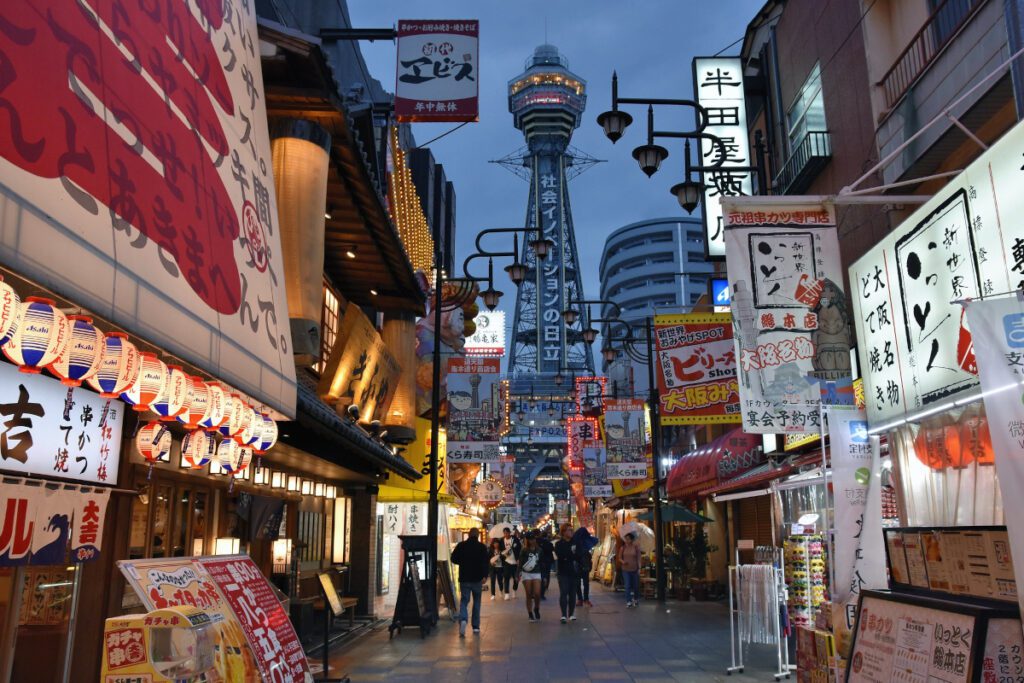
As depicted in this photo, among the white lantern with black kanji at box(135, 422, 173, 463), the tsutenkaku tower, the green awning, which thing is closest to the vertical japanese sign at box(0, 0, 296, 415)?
the white lantern with black kanji at box(135, 422, 173, 463)

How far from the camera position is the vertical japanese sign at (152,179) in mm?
4004

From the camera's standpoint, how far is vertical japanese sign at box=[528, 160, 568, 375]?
13900cm

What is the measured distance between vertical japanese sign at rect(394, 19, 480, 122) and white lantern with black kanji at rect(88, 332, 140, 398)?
28.5ft

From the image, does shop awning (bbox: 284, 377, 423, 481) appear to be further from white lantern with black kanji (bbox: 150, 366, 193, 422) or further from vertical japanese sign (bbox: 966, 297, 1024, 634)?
vertical japanese sign (bbox: 966, 297, 1024, 634)

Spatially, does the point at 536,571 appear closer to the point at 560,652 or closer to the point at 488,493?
the point at 560,652

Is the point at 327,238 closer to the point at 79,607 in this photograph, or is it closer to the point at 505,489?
the point at 79,607

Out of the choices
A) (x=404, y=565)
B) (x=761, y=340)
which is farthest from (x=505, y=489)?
(x=761, y=340)

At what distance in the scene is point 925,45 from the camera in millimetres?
12227

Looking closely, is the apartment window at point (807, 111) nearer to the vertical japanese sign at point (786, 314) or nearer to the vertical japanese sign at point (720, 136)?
the vertical japanese sign at point (720, 136)

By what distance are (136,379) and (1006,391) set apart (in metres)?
5.97

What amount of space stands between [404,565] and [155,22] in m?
13.0

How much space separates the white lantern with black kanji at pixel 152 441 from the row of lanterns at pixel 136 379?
0.03 feet

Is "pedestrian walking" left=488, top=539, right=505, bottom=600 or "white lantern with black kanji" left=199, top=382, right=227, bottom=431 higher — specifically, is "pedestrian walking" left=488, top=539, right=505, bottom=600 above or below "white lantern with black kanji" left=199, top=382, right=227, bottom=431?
below

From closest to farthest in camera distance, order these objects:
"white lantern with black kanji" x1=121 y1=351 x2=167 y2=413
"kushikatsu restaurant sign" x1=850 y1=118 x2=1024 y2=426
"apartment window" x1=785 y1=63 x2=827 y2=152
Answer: "kushikatsu restaurant sign" x1=850 y1=118 x2=1024 y2=426 → "white lantern with black kanji" x1=121 y1=351 x2=167 y2=413 → "apartment window" x1=785 y1=63 x2=827 y2=152
